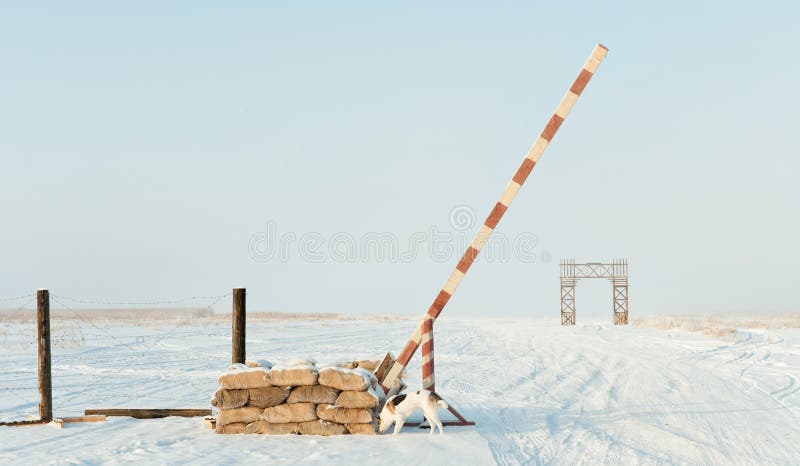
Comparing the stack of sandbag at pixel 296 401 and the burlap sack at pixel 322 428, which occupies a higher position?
the stack of sandbag at pixel 296 401

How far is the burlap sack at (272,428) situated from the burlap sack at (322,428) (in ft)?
0.45

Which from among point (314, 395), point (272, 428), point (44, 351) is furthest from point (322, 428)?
point (44, 351)

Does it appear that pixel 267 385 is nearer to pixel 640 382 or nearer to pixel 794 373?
pixel 640 382

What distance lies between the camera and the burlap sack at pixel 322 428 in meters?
12.3

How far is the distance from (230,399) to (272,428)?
32.0 inches

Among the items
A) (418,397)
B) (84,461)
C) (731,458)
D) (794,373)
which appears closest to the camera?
(84,461)

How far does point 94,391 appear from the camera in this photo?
1833 centimetres

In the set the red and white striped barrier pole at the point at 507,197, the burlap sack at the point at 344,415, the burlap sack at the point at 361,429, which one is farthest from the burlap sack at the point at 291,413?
the red and white striped barrier pole at the point at 507,197

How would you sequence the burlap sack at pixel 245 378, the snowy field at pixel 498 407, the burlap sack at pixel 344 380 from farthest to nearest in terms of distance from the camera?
1. the burlap sack at pixel 245 378
2. the burlap sack at pixel 344 380
3. the snowy field at pixel 498 407

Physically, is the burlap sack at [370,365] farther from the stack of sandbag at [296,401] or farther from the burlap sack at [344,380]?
the burlap sack at [344,380]

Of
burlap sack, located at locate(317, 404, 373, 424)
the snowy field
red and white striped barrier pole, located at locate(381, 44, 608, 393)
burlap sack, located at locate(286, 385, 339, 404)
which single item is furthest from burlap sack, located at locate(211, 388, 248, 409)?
red and white striped barrier pole, located at locate(381, 44, 608, 393)

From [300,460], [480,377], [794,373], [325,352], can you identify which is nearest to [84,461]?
[300,460]

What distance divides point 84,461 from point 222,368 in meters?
13.2

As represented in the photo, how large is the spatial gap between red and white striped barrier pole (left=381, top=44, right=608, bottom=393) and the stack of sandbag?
1.15 metres
